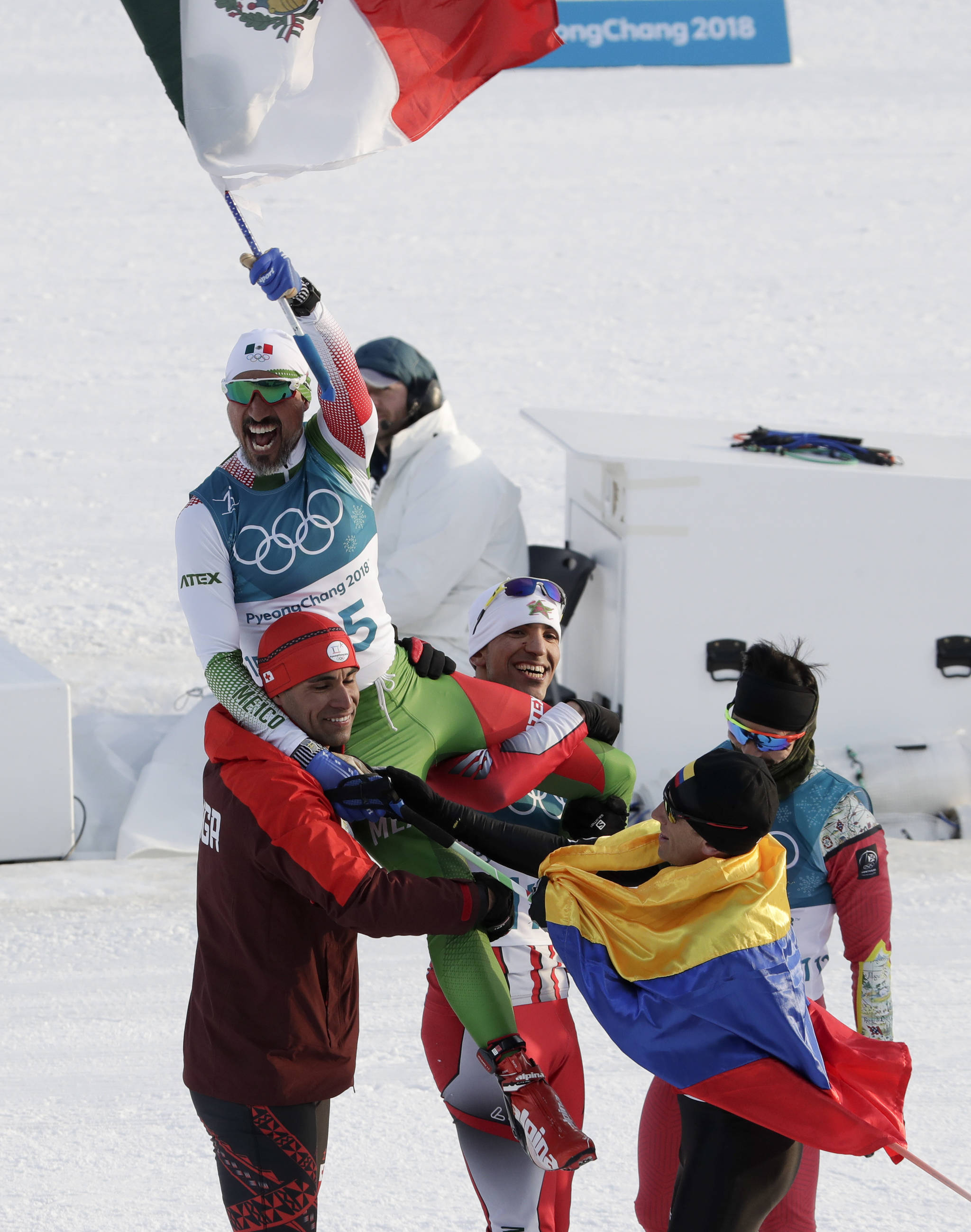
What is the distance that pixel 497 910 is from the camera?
3207 millimetres

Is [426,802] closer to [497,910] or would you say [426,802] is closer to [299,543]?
[497,910]

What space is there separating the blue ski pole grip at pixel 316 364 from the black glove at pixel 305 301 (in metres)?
0.05

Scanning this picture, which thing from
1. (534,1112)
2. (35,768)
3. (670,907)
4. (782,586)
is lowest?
(35,768)

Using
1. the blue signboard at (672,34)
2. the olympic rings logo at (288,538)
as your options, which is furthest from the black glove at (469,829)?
the blue signboard at (672,34)

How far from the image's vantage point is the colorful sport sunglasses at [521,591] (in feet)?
14.2

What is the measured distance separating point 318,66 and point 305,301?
811mm

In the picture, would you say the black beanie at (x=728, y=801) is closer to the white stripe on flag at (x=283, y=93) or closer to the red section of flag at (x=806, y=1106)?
the red section of flag at (x=806, y=1106)

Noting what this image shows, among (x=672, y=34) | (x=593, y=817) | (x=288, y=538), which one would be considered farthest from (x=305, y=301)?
(x=672, y=34)

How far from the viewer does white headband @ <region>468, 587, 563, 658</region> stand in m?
4.29

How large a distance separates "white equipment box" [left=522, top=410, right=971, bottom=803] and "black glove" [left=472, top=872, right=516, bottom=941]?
152 inches

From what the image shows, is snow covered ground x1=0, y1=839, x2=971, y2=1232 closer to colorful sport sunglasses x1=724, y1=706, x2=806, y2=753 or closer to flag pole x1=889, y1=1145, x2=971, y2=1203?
flag pole x1=889, y1=1145, x2=971, y2=1203

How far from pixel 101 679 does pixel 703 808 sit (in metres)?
6.45

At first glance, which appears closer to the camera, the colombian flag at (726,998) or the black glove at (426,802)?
the colombian flag at (726,998)

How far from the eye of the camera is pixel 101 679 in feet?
29.0
